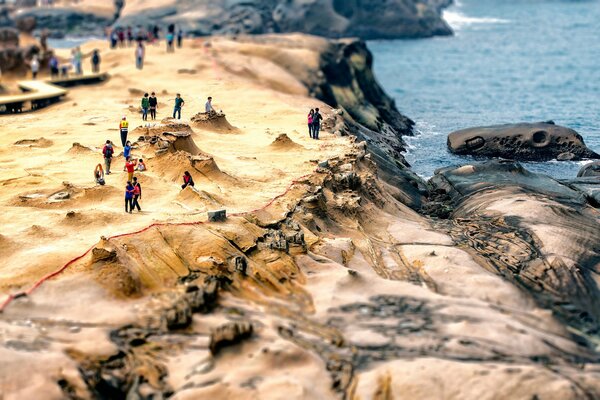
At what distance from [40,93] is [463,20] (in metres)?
89.7

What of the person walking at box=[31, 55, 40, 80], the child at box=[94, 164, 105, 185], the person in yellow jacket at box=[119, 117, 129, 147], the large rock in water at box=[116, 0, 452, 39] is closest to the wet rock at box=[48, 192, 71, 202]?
the child at box=[94, 164, 105, 185]

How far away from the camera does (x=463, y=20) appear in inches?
4857

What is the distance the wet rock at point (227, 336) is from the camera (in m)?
17.7

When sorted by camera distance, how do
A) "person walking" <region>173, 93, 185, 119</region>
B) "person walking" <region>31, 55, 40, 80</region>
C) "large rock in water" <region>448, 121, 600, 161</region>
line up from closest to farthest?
"person walking" <region>173, 93, 185, 119</region> < "large rock in water" <region>448, 121, 600, 161</region> < "person walking" <region>31, 55, 40, 80</region>

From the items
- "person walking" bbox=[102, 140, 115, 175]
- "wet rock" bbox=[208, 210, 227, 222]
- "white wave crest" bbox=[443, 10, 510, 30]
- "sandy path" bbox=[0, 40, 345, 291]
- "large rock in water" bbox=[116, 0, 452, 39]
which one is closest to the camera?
"sandy path" bbox=[0, 40, 345, 291]

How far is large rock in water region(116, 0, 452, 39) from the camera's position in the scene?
89250 mm

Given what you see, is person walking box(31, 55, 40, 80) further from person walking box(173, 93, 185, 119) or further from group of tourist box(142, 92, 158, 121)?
person walking box(173, 93, 185, 119)

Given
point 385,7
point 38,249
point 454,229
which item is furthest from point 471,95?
point 38,249

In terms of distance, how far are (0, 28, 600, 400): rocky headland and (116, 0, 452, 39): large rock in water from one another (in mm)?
54538

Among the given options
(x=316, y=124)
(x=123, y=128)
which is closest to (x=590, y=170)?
(x=316, y=124)

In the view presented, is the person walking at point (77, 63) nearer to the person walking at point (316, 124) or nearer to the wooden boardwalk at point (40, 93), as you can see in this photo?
the wooden boardwalk at point (40, 93)

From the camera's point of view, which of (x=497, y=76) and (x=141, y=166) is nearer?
(x=141, y=166)

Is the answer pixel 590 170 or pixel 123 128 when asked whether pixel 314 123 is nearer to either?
pixel 123 128

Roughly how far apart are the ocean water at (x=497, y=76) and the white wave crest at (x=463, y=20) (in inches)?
5.3
